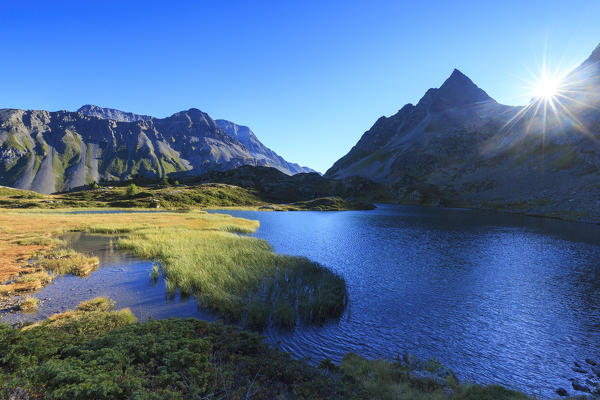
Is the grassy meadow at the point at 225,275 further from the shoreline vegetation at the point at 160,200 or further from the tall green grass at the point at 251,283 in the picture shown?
the shoreline vegetation at the point at 160,200

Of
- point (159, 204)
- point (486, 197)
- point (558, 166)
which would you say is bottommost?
point (159, 204)

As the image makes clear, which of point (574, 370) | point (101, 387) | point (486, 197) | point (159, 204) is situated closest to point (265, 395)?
point (101, 387)

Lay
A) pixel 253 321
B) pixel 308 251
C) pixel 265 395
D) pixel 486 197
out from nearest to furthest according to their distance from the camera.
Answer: pixel 265 395, pixel 253 321, pixel 308 251, pixel 486 197

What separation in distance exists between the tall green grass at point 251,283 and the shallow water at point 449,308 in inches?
52.0

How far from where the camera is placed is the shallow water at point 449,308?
53.2 ft

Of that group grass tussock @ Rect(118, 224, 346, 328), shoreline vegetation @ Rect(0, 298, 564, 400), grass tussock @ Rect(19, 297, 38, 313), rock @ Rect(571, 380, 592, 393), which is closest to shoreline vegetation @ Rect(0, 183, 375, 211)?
grass tussock @ Rect(118, 224, 346, 328)

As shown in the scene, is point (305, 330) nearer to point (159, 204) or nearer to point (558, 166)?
point (159, 204)

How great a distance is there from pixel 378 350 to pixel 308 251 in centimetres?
2825

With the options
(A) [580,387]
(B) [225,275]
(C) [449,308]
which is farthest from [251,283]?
(A) [580,387]

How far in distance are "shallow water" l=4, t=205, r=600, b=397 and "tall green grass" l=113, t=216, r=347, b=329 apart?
1321 mm

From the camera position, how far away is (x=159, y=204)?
5226 inches

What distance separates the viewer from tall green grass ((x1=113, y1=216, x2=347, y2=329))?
1928 cm

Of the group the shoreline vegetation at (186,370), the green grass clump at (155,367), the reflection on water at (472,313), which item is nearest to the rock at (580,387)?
the reflection on water at (472,313)

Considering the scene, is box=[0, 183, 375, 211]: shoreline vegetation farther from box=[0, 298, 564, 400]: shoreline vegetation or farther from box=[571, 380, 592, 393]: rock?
box=[571, 380, 592, 393]: rock
